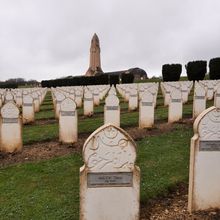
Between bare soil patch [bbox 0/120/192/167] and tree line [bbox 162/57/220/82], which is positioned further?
tree line [bbox 162/57/220/82]

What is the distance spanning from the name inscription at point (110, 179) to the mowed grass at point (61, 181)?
39.2 inches

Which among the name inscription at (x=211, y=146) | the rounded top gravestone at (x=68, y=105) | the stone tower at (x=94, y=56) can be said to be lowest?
the name inscription at (x=211, y=146)

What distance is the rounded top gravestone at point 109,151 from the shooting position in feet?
16.1

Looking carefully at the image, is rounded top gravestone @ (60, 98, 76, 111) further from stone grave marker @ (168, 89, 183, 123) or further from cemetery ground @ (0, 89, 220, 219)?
stone grave marker @ (168, 89, 183, 123)

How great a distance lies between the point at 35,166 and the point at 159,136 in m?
4.11

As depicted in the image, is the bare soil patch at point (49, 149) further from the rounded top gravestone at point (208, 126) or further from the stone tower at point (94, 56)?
the stone tower at point (94, 56)

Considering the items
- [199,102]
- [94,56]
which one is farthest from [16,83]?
[199,102]

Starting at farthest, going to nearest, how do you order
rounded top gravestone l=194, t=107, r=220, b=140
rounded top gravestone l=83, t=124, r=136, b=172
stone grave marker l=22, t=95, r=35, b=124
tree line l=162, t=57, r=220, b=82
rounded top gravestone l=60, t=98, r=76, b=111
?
1. tree line l=162, t=57, r=220, b=82
2. stone grave marker l=22, t=95, r=35, b=124
3. rounded top gravestone l=60, t=98, r=76, b=111
4. rounded top gravestone l=194, t=107, r=220, b=140
5. rounded top gravestone l=83, t=124, r=136, b=172

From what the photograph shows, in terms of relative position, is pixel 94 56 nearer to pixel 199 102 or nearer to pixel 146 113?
pixel 199 102

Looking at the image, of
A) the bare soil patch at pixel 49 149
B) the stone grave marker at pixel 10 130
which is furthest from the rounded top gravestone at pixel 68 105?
the stone grave marker at pixel 10 130

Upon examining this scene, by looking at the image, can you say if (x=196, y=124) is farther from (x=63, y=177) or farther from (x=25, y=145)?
(x=25, y=145)

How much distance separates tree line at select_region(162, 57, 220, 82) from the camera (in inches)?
1223

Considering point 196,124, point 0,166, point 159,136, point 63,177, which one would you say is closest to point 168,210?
point 196,124

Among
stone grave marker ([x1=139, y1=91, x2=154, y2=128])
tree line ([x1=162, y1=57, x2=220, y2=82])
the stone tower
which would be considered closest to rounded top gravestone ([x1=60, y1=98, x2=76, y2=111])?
stone grave marker ([x1=139, y1=91, x2=154, y2=128])
